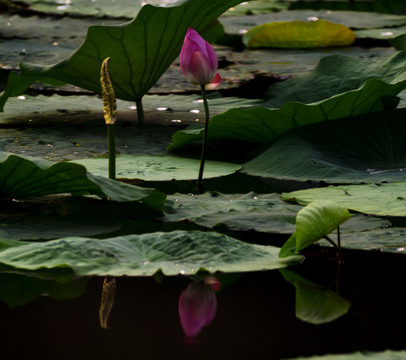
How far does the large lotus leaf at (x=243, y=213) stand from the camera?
1.44 meters

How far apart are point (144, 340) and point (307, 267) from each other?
0.37 metres

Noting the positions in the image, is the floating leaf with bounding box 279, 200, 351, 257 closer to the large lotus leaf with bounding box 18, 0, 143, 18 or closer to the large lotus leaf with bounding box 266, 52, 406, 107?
the large lotus leaf with bounding box 266, 52, 406, 107

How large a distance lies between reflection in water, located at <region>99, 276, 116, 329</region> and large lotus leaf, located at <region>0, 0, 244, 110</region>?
931mm

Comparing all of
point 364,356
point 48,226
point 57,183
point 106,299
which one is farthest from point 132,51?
point 364,356

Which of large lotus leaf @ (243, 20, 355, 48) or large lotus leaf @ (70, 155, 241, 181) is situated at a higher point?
large lotus leaf @ (70, 155, 241, 181)

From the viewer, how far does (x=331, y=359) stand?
0.86 meters

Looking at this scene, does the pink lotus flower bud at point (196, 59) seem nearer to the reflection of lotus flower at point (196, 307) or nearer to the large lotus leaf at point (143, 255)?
the large lotus leaf at point (143, 255)

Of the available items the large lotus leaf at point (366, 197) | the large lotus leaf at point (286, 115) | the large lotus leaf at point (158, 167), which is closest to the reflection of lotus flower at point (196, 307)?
the large lotus leaf at point (366, 197)

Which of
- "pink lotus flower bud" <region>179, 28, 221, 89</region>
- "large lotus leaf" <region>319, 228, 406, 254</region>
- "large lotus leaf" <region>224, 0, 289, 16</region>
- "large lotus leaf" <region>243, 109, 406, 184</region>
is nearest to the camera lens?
"large lotus leaf" <region>319, 228, 406, 254</region>

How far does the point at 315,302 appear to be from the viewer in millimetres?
1127

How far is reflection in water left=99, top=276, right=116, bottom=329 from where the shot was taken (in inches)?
41.3

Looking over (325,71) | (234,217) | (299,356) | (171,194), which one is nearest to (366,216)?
(234,217)

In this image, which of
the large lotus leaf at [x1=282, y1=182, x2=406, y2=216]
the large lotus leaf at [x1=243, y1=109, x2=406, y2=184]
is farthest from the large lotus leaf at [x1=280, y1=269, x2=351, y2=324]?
the large lotus leaf at [x1=243, y1=109, x2=406, y2=184]

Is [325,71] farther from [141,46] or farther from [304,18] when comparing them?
[304,18]
